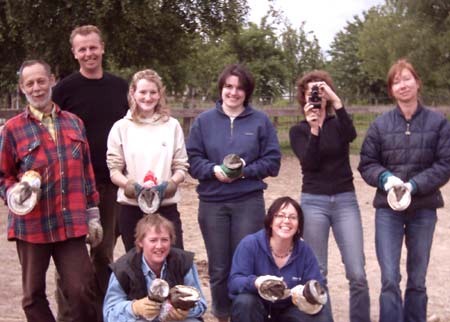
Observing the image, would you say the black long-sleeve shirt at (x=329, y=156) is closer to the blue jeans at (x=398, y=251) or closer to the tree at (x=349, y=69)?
the blue jeans at (x=398, y=251)

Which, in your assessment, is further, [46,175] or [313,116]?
[313,116]

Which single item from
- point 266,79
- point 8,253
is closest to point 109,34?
point 8,253

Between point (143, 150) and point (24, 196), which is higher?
point (143, 150)

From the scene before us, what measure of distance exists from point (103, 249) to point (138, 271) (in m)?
0.93

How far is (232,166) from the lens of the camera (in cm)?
445

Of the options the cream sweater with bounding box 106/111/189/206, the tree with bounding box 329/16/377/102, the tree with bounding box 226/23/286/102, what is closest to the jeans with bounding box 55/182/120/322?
the cream sweater with bounding box 106/111/189/206

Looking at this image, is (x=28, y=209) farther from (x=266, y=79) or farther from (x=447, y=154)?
(x=266, y=79)

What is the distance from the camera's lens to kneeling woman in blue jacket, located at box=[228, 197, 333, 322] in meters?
4.15

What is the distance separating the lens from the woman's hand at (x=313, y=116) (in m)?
4.56

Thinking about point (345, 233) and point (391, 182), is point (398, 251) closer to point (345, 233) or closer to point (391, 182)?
point (345, 233)

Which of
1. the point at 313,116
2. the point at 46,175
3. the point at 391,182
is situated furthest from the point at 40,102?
the point at 391,182

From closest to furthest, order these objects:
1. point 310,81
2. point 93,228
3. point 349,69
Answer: point 93,228 < point 310,81 < point 349,69

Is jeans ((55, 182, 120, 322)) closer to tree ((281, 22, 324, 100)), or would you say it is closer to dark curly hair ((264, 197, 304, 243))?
dark curly hair ((264, 197, 304, 243))

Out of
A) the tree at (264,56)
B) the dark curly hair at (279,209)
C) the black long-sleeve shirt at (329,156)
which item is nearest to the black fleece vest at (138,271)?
the dark curly hair at (279,209)
